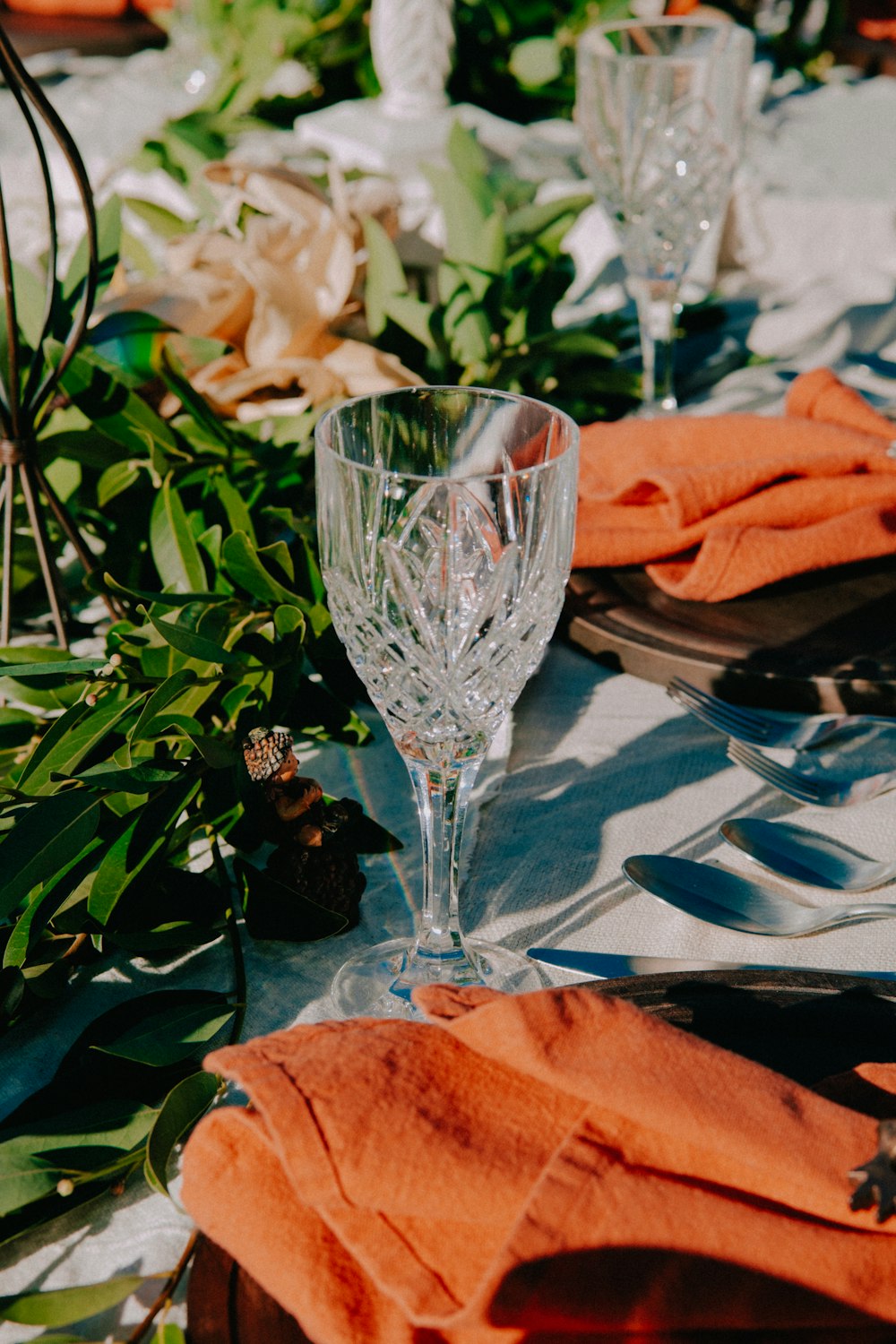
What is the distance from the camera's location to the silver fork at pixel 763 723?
71 cm

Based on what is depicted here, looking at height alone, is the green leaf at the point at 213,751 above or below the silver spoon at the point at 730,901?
above

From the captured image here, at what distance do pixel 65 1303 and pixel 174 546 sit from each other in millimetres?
448

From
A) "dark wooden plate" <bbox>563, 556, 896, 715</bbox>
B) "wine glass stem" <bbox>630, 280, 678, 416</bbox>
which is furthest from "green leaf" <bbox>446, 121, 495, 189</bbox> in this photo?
"dark wooden plate" <bbox>563, 556, 896, 715</bbox>

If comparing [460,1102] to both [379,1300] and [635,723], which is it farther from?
[635,723]

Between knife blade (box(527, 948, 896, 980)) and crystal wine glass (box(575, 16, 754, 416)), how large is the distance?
760 millimetres

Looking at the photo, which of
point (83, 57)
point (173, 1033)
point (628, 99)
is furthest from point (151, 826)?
point (83, 57)

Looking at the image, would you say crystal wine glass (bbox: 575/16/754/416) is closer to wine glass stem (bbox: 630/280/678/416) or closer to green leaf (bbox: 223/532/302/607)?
wine glass stem (bbox: 630/280/678/416)

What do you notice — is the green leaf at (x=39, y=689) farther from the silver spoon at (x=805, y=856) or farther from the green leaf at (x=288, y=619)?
the silver spoon at (x=805, y=856)

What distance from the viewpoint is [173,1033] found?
499 millimetres

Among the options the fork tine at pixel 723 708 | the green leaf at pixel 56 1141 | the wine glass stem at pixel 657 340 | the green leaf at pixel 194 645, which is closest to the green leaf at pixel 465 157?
the wine glass stem at pixel 657 340

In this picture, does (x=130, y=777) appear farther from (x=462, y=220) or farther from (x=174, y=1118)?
(x=462, y=220)

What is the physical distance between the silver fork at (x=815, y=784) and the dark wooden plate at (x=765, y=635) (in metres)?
0.07

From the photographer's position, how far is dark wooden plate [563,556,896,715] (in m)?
0.74

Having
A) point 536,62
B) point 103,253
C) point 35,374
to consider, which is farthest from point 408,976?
point 536,62
